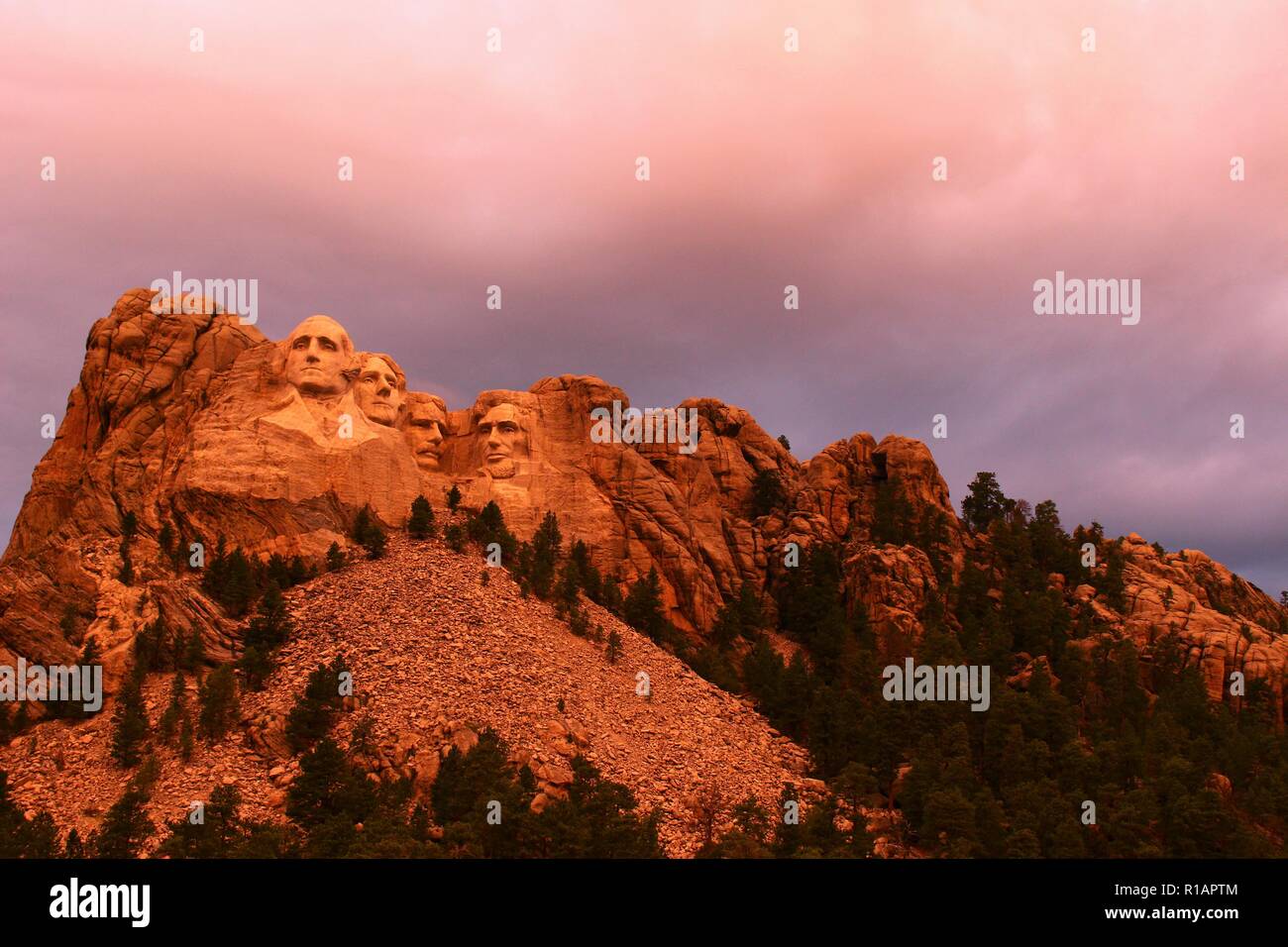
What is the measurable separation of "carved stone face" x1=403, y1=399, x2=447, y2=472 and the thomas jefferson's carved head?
2569mm

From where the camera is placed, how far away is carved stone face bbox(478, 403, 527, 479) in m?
81.4

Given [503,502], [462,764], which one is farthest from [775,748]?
[503,502]

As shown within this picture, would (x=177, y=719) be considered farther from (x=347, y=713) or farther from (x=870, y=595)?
(x=870, y=595)

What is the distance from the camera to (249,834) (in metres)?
46.6

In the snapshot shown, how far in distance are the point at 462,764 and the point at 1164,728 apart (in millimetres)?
39591

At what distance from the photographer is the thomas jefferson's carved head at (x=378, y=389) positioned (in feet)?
253

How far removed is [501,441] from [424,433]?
508cm

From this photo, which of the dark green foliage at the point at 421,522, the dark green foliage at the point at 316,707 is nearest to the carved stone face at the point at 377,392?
the dark green foliage at the point at 421,522

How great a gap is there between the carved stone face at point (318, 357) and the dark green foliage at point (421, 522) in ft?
30.1

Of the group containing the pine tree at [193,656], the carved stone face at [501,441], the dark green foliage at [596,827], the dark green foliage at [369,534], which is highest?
the carved stone face at [501,441]

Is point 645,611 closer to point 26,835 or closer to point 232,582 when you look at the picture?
point 232,582

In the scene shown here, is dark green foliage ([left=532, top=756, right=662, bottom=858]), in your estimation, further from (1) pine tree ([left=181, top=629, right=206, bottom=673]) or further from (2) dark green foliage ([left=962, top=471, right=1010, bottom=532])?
(2) dark green foliage ([left=962, top=471, right=1010, bottom=532])

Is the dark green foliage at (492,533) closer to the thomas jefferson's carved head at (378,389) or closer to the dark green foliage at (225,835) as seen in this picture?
the thomas jefferson's carved head at (378,389)
